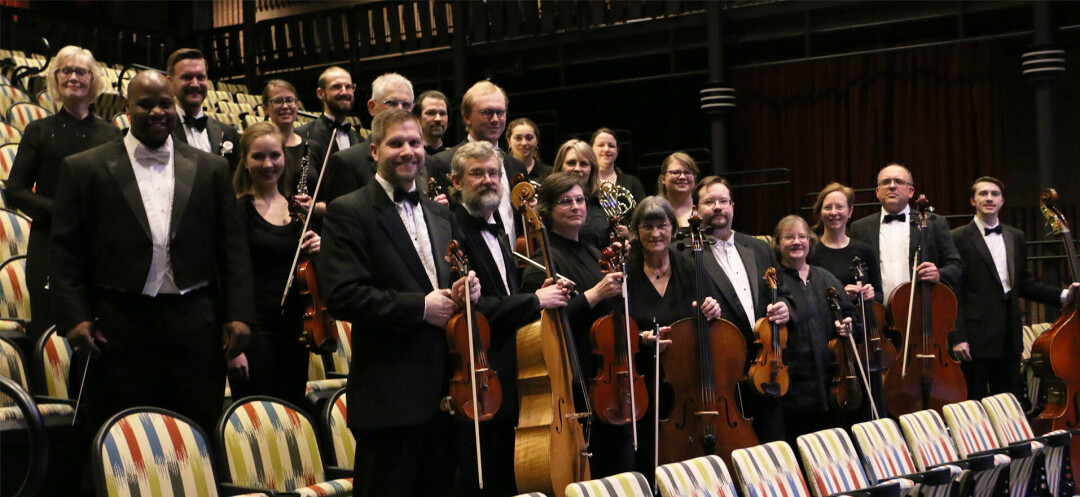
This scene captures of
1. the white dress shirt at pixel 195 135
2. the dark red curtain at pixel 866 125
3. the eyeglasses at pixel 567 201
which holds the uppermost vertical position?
the dark red curtain at pixel 866 125

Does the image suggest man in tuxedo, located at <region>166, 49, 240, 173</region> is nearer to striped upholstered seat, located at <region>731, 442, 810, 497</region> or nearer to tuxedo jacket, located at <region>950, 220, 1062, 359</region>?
striped upholstered seat, located at <region>731, 442, 810, 497</region>

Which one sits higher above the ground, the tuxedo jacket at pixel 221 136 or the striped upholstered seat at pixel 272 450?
the tuxedo jacket at pixel 221 136

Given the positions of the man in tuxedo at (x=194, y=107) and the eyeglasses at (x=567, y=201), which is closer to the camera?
the eyeglasses at (x=567, y=201)

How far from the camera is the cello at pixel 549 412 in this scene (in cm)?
336

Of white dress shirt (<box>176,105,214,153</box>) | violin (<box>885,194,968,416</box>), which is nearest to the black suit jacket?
white dress shirt (<box>176,105,214,153</box>)

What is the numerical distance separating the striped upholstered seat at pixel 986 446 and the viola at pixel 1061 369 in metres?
1.42

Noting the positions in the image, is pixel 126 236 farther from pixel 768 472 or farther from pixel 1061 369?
pixel 1061 369

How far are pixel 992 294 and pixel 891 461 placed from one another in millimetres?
2768

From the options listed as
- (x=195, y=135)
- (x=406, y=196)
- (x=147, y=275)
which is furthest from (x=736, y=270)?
(x=147, y=275)

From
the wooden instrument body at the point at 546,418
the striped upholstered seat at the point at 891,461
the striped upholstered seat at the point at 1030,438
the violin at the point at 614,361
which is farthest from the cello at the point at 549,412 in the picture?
the striped upholstered seat at the point at 1030,438

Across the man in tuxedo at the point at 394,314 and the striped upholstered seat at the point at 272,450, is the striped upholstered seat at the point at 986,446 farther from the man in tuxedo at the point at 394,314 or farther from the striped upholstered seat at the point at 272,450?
the striped upholstered seat at the point at 272,450

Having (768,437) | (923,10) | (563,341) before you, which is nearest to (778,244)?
(768,437)

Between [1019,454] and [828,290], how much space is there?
1.18 m

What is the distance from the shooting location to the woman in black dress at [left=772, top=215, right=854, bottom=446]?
4.90 m
